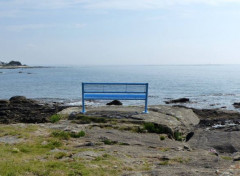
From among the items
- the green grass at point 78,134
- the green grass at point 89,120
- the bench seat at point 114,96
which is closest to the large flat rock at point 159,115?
the green grass at point 89,120

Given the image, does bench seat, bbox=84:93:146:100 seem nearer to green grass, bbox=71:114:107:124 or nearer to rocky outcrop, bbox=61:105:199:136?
rocky outcrop, bbox=61:105:199:136

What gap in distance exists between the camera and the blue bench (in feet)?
43.0

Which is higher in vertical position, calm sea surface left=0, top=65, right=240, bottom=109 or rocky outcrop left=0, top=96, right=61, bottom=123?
rocky outcrop left=0, top=96, right=61, bottom=123

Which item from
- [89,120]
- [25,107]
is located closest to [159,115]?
[89,120]

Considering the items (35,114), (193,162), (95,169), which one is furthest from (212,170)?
(35,114)

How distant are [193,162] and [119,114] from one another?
230 inches

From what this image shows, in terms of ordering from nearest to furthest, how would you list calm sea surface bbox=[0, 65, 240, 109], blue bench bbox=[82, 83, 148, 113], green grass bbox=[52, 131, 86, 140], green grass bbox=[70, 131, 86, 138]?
green grass bbox=[52, 131, 86, 140] < green grass bbox=[70, 131, 86, 138] < blue bench bbox=[82, 83, 148, 113] < calm sea surface bbox=[0, 65, 240, 109]

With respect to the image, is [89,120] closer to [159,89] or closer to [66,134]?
[66,134]

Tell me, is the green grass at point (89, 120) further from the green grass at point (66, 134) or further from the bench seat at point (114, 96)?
the green grass at point (66, 134)

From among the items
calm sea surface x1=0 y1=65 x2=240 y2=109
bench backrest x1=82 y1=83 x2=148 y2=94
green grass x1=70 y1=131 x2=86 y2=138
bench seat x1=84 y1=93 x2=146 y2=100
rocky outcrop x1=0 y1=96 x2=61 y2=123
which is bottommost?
calm sea surface x1=0 y1=65 x2=240 y2=109

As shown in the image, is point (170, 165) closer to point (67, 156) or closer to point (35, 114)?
point (67, 156)

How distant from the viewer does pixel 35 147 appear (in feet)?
26.0

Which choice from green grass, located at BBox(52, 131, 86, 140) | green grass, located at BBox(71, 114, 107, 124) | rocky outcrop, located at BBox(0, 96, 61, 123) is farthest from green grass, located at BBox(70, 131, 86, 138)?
rocky outcrop, located at BBox(0, 96, 61, 123)

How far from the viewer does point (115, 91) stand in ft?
43.4
